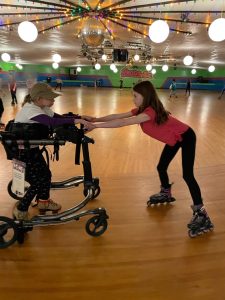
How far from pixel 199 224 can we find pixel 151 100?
3.55ft

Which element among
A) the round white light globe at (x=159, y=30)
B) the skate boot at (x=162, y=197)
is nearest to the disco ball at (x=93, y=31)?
the round white light globe at (x=159, y=30)

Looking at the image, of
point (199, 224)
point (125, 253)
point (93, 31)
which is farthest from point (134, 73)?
point (125, 253)

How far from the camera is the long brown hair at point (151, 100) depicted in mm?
2107

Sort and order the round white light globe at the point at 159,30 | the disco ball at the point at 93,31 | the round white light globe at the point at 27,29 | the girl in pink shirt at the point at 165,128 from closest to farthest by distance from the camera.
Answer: the girl in pink shirt at the point at 165,128
the round white light globe at the point at 159,30
the round white light globe at the point at 27,29
the disco ball at the point at 93,31

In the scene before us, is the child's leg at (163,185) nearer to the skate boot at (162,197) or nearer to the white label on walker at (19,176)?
the skate boot at (162,197)

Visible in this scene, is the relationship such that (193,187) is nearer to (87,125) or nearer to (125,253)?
(125,253)

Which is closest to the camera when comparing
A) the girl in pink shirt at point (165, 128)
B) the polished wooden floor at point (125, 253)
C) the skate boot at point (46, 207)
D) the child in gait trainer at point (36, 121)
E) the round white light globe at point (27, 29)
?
the polished wooden floor at point (125, 253)

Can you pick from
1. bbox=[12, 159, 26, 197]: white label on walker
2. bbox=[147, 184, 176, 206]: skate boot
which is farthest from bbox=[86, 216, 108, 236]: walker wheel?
bbox=[147, 184, 176, 206]: skate boot

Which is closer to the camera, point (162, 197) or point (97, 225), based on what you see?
point (97, 225)

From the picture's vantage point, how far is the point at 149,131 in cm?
219

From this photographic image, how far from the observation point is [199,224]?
7.32 ft

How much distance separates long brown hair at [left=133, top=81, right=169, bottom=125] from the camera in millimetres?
2107

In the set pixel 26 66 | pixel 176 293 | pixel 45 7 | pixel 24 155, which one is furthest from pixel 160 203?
pixel 26 66

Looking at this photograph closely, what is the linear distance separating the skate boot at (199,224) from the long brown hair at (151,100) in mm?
804
